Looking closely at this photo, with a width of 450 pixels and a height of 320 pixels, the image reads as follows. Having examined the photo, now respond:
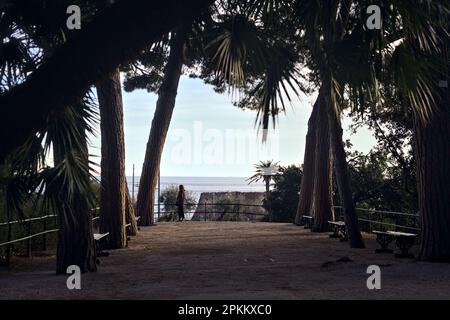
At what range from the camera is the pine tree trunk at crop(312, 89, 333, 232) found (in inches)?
851

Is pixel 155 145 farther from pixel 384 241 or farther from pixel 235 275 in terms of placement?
pixel 235 275

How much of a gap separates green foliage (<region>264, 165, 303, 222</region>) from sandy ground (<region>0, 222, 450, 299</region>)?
17306 mm

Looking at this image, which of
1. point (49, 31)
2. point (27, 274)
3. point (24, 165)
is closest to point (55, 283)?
point (27, 274)

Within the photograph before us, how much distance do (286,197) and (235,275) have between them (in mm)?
24156

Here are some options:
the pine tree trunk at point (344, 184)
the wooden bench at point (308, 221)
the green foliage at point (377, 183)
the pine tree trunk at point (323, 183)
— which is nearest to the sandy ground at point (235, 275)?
the pine tree trunk at point (344, 184)

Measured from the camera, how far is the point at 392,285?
8.88 meters

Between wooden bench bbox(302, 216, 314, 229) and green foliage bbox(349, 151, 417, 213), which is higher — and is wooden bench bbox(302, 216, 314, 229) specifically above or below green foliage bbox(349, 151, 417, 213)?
below

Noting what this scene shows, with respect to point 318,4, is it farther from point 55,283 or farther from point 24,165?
point 55,283

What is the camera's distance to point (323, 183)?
21.8m

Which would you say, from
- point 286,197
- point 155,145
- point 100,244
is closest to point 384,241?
point 100,244

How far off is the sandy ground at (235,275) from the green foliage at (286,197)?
56.8 ft

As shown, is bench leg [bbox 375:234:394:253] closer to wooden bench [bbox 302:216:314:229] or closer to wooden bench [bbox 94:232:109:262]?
wooden bench [bbox 94:232:109:262]

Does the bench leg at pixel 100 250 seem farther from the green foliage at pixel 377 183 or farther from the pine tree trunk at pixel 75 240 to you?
the green foliage at pixel 377 183

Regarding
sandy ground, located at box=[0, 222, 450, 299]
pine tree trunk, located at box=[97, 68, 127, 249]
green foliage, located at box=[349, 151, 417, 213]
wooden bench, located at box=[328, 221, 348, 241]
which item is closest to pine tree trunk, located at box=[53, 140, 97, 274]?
sandy ground, located at box=[0, 222, 450, 299]
